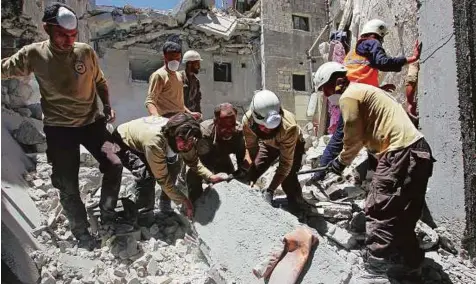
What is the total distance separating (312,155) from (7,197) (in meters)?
3.38

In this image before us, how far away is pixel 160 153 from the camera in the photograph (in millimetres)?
3469

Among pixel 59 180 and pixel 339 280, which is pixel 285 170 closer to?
pixel 339 280

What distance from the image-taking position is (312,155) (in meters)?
5.73

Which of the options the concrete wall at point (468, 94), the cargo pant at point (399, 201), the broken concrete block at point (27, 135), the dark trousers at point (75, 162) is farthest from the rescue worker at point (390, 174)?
the broken concrete block at point (27, 135)

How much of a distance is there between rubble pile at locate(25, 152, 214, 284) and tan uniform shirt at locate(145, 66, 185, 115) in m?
1.13

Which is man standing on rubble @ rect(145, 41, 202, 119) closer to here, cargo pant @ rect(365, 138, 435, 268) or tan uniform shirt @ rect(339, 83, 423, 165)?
tan uniform shirt @ rect(339, 83, 423, 165)

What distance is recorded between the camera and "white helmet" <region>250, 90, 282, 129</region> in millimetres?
3451

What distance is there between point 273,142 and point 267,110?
1.49ft

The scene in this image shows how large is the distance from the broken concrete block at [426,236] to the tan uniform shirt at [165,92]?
2559mm

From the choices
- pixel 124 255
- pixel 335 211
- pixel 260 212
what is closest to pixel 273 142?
pixel 260 212

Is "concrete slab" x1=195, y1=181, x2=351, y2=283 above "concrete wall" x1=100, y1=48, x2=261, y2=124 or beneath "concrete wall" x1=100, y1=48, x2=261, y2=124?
beneath

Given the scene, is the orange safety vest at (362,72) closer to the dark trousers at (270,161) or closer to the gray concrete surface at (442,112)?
the gray concrete surface at (442,112)

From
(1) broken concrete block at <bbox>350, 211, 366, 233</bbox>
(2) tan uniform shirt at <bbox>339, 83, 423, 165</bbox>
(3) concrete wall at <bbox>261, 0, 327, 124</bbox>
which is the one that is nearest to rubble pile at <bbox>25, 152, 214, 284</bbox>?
(1) broken concrete block at <bbox>350, 211, 366, 233</bbox>

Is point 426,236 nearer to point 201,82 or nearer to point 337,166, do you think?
point 337,166
